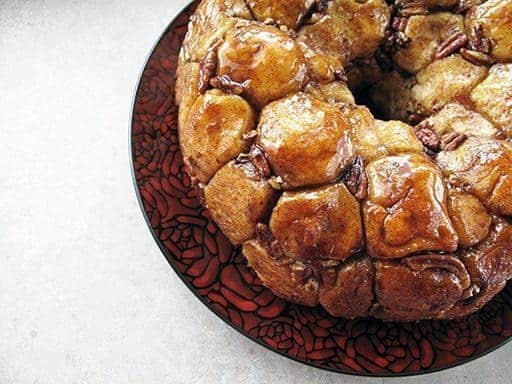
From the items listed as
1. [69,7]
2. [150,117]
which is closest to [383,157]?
[150,117]

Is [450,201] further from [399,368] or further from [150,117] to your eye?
[150,117]

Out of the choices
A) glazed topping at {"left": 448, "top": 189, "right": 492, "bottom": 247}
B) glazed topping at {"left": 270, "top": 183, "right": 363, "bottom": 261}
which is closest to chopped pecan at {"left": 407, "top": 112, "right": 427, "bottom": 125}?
glazed topping at {"left": 448, "top": 189, "right": 492, "bottom": 247}

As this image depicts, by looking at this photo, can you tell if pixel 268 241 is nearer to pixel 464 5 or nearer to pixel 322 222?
pixel 322 222

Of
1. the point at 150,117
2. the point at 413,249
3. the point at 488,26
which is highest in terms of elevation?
the point at 488,26

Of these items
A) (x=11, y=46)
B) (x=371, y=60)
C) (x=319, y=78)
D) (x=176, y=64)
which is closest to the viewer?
(x=319, y=78)

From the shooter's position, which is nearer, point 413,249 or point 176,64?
point 413,249

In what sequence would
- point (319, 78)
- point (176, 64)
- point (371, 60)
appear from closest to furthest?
point (319, 78), point (371, 60), point (176, 64)

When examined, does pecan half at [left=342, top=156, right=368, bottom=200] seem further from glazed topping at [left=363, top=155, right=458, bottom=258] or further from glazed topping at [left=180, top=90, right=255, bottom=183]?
glazed topping at [left=180, top=90, right=255, bottom=183]
